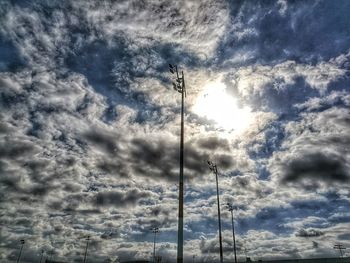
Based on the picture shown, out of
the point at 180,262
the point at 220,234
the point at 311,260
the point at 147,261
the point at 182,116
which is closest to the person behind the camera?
the point at 180,262

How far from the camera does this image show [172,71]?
60.2ft

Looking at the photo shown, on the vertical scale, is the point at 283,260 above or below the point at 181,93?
below

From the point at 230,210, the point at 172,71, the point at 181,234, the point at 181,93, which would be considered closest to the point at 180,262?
the point at 181,234

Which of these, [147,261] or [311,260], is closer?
[311,260]

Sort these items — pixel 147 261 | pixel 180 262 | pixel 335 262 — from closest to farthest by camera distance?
pixel 180 262
pixel 335 262
pixel 147 261

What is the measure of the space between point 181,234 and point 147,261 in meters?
104

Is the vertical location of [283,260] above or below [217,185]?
below

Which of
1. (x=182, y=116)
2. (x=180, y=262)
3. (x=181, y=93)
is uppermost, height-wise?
(x=181, y=93)

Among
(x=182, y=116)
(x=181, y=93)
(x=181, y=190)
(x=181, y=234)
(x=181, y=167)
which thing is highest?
(x=181, y=93)

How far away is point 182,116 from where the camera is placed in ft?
57.3

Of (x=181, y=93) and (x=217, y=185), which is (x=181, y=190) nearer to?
(x=181, y=93)

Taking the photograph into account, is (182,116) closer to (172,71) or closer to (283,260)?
(172,71)

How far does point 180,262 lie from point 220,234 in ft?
78.8

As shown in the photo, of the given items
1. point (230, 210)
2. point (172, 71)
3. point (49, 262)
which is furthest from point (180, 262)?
point (49, 262)
